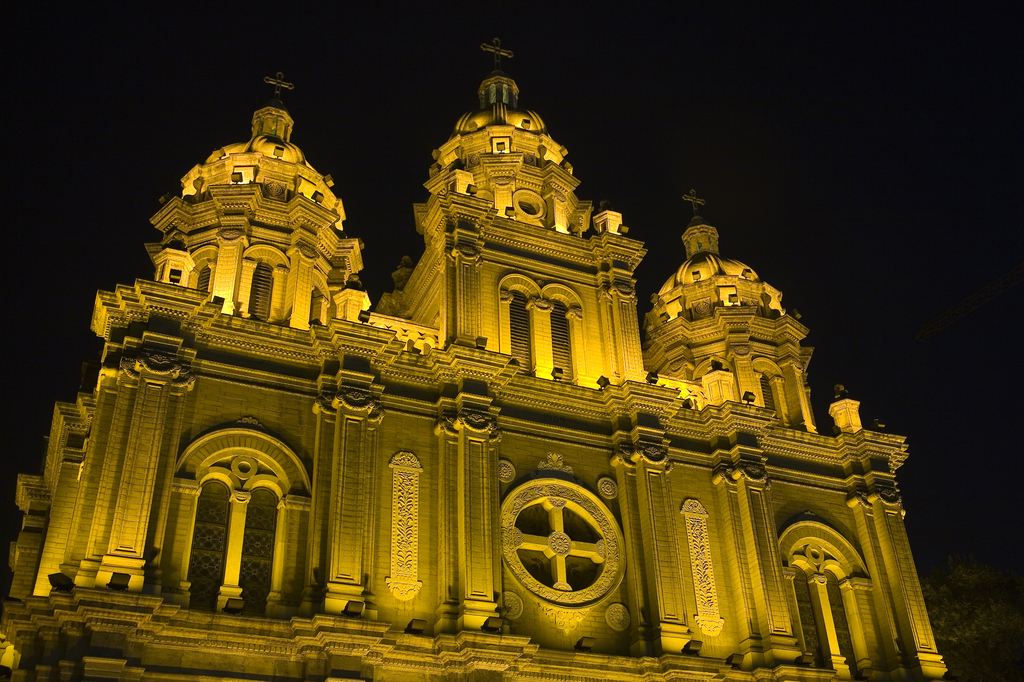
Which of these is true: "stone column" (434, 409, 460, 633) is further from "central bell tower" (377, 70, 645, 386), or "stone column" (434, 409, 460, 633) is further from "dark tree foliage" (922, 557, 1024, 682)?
"dark tree foliage" (922, 557, 1024, 682)

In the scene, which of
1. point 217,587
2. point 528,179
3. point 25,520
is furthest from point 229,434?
point 528,179

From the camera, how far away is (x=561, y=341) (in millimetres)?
32781

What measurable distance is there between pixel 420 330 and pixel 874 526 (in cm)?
1506

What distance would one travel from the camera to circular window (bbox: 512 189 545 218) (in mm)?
36312

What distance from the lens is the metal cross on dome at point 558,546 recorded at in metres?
27.3

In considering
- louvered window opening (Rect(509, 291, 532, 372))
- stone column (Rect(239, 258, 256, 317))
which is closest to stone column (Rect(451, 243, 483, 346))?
louvered window opening (Rect(509, 291, 532, 372))

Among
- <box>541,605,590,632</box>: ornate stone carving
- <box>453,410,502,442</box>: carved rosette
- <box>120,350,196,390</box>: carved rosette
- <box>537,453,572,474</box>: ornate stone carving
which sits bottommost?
<box>541,605,590,632</box>: ornate stone carving

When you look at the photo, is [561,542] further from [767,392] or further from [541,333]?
[767,392]

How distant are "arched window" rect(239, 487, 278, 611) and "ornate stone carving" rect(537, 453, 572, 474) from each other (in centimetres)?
745

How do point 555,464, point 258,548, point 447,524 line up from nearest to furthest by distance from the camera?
point 258,548 < point 447,524 < point 555,464

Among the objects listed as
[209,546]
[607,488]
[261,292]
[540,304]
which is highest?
[261,292]

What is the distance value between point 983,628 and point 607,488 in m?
18.8

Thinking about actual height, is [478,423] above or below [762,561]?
above

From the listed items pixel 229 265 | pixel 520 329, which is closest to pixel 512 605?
pixel 520 329
